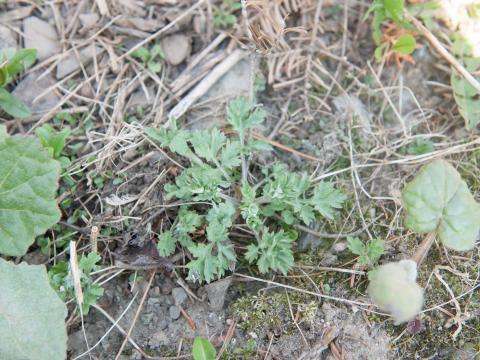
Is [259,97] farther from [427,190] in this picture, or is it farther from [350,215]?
[427,190]

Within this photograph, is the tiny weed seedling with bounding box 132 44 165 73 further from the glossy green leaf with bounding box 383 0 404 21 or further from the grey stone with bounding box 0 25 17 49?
the glossy green leaf with bounding box 383 0 404 21

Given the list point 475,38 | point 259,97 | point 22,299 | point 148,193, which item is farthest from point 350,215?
point 22,299

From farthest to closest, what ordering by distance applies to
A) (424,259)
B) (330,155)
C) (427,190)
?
(330,155), (424,259), (427,190)

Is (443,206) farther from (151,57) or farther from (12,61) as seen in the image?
(12,61)

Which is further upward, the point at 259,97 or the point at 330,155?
the point at 259,97

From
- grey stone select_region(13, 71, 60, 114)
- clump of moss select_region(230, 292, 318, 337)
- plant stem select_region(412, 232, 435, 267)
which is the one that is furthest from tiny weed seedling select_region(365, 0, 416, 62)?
grey stone select_region(13, 71, 60, 114)

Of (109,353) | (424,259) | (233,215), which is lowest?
(424,259)
